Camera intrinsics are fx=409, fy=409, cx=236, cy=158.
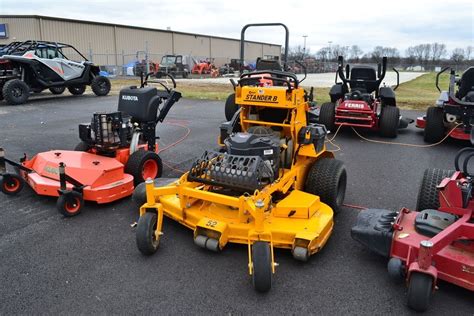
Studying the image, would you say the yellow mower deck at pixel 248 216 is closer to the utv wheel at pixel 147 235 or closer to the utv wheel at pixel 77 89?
the utv wheel at pixel 147 235

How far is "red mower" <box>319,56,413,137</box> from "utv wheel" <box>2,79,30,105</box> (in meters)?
10.00

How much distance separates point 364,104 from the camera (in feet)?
29.6

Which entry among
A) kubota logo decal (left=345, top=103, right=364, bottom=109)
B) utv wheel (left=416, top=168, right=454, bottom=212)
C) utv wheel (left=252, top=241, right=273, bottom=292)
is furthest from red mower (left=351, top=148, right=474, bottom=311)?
kubota logo decal (left=345, top=103, right=364, bottom=109)

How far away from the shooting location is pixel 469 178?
3.44 m

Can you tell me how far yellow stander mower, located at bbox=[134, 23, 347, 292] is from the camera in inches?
138

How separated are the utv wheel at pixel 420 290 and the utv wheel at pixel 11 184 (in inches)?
176

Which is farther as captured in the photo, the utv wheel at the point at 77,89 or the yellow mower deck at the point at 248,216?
the utv wheel at the point at 77,89

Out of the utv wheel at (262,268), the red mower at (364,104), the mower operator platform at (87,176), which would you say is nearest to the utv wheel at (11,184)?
the mower operator platform at (87,176)

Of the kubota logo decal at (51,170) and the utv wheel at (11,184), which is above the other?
the kubota logo decal at (51,170)

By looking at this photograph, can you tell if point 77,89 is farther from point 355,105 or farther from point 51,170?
point 51,170

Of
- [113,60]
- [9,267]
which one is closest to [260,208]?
[9,267]

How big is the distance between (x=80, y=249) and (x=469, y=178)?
3.50m

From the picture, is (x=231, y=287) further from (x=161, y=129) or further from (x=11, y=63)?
(x=11, y=63)

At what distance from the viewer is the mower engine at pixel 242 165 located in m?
3.81
